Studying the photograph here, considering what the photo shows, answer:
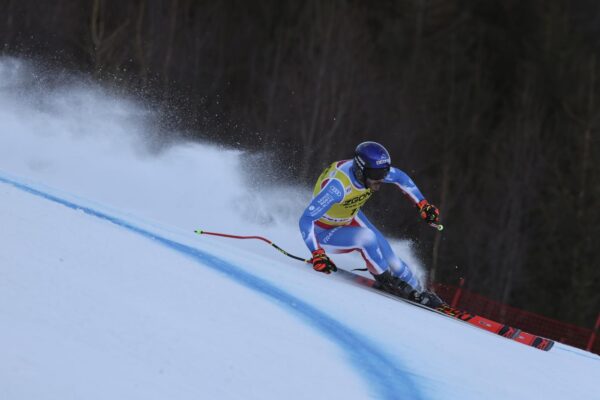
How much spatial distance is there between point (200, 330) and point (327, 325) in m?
0.98

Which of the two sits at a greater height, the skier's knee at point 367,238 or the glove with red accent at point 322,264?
the skier's knee at point 367,238

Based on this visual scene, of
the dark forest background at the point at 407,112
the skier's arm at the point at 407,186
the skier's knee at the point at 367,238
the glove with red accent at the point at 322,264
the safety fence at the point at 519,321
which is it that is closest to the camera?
the glove with red accent at the point at 322,264

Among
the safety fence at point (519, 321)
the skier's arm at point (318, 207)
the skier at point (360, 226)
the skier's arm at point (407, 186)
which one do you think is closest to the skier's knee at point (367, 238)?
the skier at point (360, 226)

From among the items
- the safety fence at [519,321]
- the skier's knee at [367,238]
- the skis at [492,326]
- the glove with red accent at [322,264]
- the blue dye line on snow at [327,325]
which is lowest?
the safety fence at [519,321]

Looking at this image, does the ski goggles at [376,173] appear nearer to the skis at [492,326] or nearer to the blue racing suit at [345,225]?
the blue racing suit at [345,225]

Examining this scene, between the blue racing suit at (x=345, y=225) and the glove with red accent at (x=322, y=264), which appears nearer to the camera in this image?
the glove with red accent at (x=322, y=264)

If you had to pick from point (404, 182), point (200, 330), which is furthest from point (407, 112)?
point (200, 330)

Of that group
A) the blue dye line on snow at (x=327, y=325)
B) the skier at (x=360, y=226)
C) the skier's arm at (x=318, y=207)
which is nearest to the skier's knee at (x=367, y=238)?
the skier at (x=360, y=226)

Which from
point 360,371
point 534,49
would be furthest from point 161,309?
point 534,49

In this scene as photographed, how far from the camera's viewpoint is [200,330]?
4207 millimetres

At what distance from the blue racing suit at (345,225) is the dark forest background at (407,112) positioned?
6.13m

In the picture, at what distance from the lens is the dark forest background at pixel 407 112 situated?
1666 centimetres

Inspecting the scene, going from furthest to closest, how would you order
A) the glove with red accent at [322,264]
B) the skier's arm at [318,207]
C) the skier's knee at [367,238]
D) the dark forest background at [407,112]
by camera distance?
the dark forest background at [407,112] → the skier's knee at [367,238] → the skier's arm at [318,207] → the glove with red accent at [322,264]

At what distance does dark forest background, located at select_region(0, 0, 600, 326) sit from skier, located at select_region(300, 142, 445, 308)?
6207 millimetres
